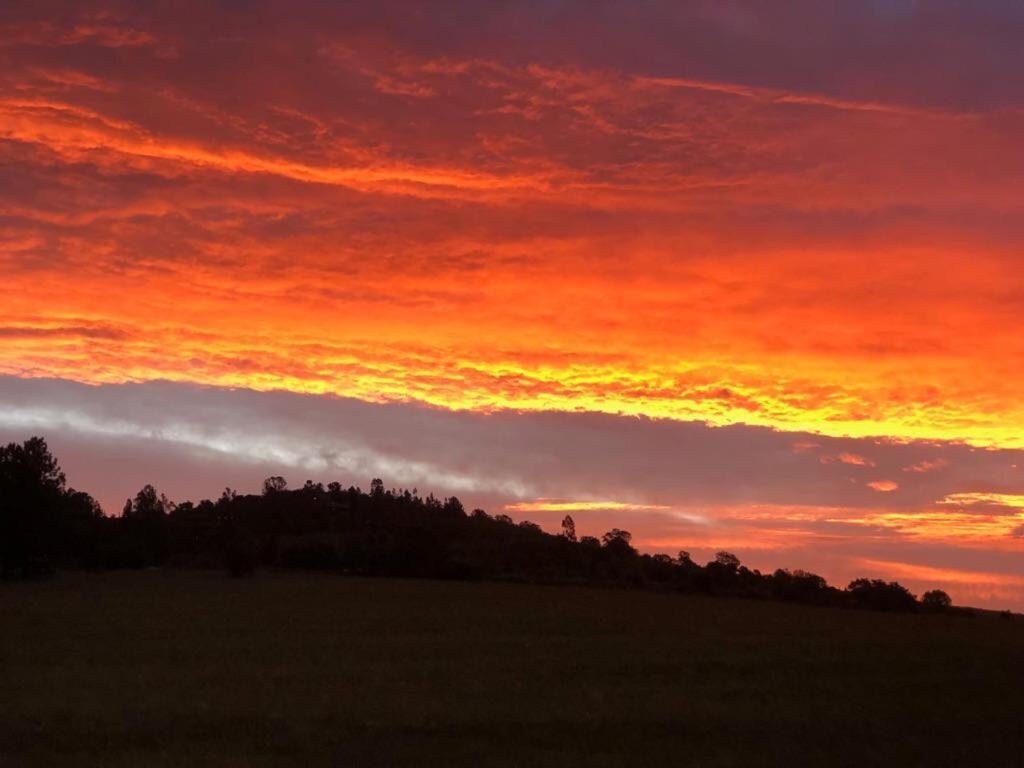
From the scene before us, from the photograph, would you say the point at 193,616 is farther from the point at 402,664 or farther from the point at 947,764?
the point at 947,764

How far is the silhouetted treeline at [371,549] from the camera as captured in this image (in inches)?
3248

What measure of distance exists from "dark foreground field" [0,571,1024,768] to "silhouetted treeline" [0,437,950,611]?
33.3 metres

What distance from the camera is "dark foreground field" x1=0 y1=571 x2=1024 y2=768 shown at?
1902cm

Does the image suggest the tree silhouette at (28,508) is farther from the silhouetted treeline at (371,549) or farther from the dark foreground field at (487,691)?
the dark foreground field at (487,691)

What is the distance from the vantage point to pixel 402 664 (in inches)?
1218

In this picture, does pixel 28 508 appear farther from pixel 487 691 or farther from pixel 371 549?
pixel 487 691

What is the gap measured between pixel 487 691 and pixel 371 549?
249 ft

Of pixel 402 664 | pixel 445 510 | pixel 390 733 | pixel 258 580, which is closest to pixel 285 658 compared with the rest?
pixel 402 664

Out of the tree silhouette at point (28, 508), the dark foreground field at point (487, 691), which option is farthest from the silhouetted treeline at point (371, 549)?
the dark foreground field at point (487, 691)

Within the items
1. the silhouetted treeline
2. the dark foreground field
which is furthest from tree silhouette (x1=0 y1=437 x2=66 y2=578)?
the dark foreground field

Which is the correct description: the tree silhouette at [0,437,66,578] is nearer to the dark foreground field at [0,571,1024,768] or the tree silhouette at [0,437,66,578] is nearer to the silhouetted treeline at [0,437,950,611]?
the silhouetted treeline at [0,437,950,611]

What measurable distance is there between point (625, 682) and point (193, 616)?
2653 cm

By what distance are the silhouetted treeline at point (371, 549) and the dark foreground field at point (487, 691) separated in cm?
3329

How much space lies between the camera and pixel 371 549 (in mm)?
99625
